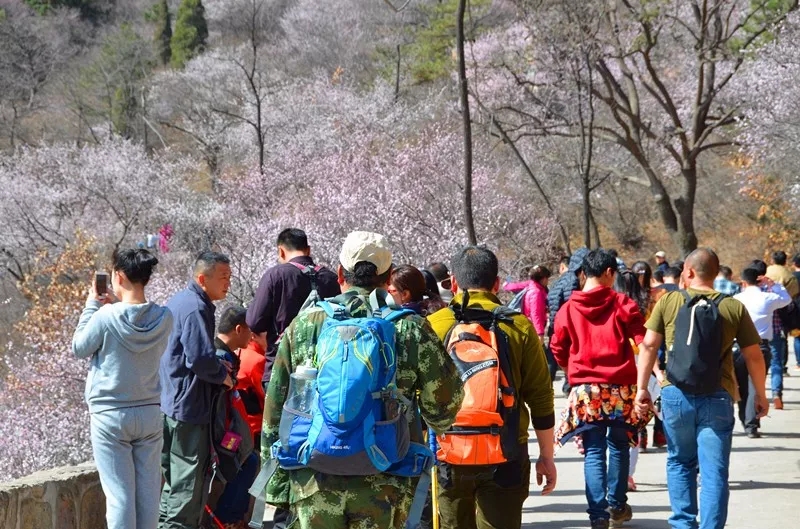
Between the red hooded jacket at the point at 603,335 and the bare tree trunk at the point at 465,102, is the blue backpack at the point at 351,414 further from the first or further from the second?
the bare tree trunk at the point at 465,102

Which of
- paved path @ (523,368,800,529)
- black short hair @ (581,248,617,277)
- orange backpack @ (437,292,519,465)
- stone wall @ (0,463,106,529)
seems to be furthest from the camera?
paved path @ (523,368,800,529)

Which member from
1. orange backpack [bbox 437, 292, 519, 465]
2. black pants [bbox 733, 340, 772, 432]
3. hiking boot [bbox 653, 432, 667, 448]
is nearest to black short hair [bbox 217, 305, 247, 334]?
orange backpack [bbox 437, 292, 519, 465]

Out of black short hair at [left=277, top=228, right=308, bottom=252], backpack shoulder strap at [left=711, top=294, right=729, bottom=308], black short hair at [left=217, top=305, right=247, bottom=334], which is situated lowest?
black short hair at [left=217, top=305, right=247, bottom=334]

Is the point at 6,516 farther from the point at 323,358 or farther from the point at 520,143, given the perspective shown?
the point at 520,143

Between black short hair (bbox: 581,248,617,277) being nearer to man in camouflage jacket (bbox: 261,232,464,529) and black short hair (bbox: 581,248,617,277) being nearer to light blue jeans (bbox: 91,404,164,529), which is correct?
light blue jeans (bbox: 91,404,164,529)

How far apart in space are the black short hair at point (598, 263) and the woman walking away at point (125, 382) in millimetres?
2599

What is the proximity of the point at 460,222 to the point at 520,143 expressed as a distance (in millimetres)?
9838

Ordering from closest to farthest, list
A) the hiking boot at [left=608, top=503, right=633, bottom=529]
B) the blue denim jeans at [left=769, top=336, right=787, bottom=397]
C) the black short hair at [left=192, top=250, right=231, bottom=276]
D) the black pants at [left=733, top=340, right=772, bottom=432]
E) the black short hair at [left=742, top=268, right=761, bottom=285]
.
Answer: the black short hair at [left=192, top=250, right=231, bottom=276] < the hiking boot at [left=608, top=503, right=633, bottom=529] < the black pants at [left=733, top=340, right=772, bottom=432] < the black short hair at [left=742, top=268, right=761, bottom=285] < the blue denim jeans at [left=769, top=336, right=787, bottom=397]

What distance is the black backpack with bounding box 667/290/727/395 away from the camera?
562 centimetres

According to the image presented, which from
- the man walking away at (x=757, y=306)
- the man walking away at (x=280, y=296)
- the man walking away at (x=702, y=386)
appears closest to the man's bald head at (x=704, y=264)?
the man walking away at (x=702, y=386)

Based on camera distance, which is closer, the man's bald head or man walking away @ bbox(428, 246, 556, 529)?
man walking away @ bbox(428, 246, 556, 529)

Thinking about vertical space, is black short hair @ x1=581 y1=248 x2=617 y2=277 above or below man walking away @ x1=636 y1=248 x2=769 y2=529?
above

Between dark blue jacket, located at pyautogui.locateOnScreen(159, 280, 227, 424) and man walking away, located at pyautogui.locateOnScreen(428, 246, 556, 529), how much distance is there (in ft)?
4.59

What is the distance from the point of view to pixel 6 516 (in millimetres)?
4766
